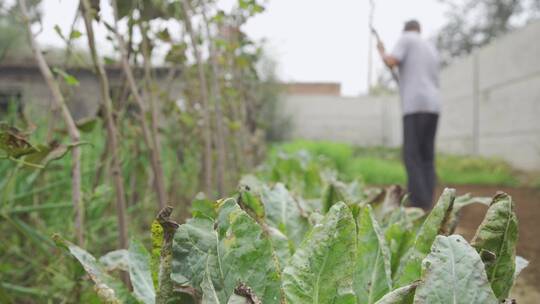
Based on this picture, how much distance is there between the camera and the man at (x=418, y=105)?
16.5 feet

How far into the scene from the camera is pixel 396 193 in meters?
1.19

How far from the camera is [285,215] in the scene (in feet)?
3.11

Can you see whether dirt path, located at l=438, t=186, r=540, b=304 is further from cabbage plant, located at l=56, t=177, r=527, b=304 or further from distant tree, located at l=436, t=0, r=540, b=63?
distant tree, located at l=436, t=0, r=540, b=63

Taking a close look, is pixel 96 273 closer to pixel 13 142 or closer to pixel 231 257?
pixel 231 257

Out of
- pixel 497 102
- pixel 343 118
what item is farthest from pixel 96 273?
pixel 343 118

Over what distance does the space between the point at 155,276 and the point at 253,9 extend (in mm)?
1958

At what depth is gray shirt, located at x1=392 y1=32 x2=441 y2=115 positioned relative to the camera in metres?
5.05

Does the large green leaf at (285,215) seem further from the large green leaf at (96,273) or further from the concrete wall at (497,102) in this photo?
the concrete wall at (497,102)

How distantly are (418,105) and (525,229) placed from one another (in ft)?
5.01

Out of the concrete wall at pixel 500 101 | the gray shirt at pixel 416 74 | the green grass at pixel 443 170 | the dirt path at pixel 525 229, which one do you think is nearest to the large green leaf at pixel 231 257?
the dirt path at pixel 525 229

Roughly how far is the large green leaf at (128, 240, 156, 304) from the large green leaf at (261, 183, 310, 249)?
26 cm

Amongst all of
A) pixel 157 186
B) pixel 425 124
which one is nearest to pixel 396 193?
pixel 157 186

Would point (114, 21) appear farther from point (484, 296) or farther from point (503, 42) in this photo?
point (503, 42)

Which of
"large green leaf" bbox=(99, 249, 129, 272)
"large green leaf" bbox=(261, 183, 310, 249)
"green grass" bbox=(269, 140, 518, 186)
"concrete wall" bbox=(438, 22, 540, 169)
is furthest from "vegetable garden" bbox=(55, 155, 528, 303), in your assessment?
"concrete wall" bbox=(438, 22, 540, 169)
